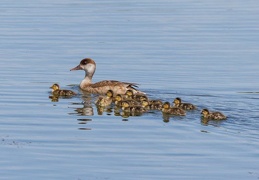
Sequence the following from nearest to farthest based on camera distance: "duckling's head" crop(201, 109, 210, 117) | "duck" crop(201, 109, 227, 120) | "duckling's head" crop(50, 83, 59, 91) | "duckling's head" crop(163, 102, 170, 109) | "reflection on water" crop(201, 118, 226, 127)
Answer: "reflection on water" crop(201, 118, 226, 127) → "duck" crop(201, 109, 227, 120) → "duckling's head" crop(201, 109, 210, 117) → "duckling's head" crop(163, 102, 170, 109) → "duckling's head" crop(50, 83, 59, 91)

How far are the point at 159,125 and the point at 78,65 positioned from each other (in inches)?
204

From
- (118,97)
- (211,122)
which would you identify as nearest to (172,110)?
(211,122)

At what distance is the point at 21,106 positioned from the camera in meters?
15.2

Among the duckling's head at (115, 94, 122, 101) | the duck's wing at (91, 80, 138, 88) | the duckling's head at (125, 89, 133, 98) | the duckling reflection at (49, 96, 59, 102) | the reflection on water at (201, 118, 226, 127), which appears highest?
the duck's wing at (91, 80, 138, 88)

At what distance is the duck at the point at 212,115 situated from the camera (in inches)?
541

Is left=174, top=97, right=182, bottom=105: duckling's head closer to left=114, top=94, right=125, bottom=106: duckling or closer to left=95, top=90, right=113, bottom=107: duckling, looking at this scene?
left=114, top=94, right=125, bottom=106: duckling

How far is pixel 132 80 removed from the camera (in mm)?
18078

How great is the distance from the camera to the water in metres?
11.4

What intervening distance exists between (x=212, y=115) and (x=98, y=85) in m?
4.16

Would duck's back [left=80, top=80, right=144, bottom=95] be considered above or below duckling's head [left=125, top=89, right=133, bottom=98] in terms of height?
above

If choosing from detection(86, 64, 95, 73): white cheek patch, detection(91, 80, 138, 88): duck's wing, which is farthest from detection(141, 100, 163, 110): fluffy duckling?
detection(86, 64, 95, 73): white cheek patch

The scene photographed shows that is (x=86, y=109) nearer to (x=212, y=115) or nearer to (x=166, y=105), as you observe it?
(x=166, y=105)

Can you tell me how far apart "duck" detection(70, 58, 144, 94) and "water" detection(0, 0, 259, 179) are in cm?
23

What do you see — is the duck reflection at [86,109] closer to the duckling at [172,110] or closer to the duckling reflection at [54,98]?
the duckling reflection at [54,98]
